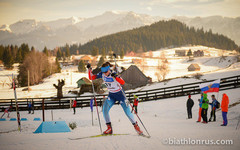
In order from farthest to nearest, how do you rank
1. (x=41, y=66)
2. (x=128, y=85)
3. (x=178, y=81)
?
(x=41, y=66)
(x=128, y=85)
(x=178, y=81)

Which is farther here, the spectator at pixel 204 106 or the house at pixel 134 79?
the house at pixel 134 79

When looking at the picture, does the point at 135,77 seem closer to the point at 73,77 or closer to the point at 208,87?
the point at 208,87

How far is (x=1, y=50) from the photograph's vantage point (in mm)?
102500

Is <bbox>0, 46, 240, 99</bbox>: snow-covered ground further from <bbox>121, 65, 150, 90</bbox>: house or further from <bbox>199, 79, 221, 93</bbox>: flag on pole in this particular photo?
<bbox>199, 79, 221, 93</bbox>: flag on pole

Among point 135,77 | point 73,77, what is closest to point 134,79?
point 135,77

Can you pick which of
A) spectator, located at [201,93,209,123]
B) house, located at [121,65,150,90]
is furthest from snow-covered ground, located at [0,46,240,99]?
spectator, located at [201,93,209,123]

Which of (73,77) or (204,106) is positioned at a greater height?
(204,106)

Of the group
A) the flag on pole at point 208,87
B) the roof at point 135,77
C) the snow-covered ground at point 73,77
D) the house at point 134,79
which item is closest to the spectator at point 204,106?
the flag on pole at point 208,87

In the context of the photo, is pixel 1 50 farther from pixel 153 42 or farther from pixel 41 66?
pixel 153 42

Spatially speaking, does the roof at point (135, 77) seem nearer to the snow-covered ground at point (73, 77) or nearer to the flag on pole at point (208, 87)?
the snow-covered ground at point (73, 77)

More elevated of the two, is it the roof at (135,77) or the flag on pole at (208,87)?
the flag on pole at (208,87)

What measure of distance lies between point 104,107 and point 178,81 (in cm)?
2648

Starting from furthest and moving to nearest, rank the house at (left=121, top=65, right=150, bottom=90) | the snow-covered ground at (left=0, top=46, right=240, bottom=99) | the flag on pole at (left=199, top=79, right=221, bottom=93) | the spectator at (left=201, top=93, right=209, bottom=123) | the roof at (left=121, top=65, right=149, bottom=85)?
the roof at (left=121, top=65, right=149, bottom=85) < the house at (left=121, top=65, right=150, bottom=90) < the snow-covered ground at (left=0, top=46, right=240, bottom=99) < the flag on pole at (left=199, top=79, right=221, bottom=93) < the spectator at (left=201, top=93, right=209, bottom=123)

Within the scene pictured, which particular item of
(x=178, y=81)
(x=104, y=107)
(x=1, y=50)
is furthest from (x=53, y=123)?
(x=1, y=50)
